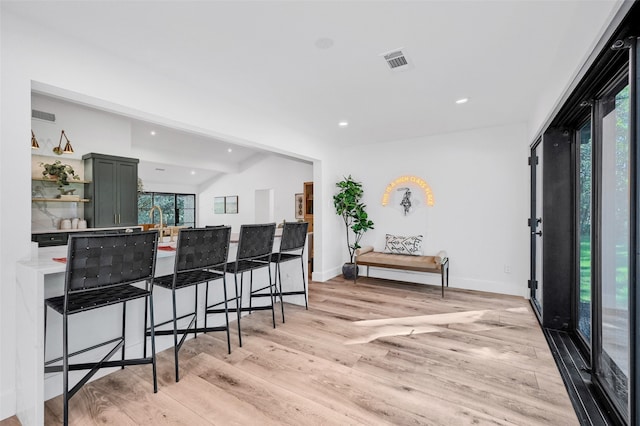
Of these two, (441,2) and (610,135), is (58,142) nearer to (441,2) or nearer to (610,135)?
(441,2)

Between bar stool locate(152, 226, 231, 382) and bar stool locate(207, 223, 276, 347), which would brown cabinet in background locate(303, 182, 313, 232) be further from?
bar stool locate(152, 226, 231, 382)

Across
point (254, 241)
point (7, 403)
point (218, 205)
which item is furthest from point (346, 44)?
point (218, 205)

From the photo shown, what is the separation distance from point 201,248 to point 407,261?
3.21 m

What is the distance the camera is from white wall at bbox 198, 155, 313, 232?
26.9 feet

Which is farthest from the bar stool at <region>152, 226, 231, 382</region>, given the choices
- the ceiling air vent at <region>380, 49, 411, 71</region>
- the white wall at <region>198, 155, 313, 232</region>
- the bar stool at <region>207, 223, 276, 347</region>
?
the white wall at <region>198, 155, 313, 232</region>

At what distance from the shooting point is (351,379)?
7.23ft

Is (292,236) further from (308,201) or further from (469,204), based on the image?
(308,201)

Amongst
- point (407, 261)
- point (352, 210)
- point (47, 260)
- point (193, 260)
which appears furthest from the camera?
point (352, 210)

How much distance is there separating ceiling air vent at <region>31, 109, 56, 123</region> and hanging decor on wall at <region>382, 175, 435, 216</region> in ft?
17.6

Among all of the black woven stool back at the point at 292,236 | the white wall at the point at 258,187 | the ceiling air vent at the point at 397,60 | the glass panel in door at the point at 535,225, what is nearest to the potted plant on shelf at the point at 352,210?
the black woven stool back at the point at 292,236

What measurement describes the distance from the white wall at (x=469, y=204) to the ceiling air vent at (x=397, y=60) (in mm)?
2625

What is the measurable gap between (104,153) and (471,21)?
17.6 feet

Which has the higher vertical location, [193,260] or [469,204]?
[469,204]

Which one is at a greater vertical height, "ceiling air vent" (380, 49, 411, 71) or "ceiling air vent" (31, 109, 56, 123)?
"ceiling air vent" (31, 109, 56, 123)
